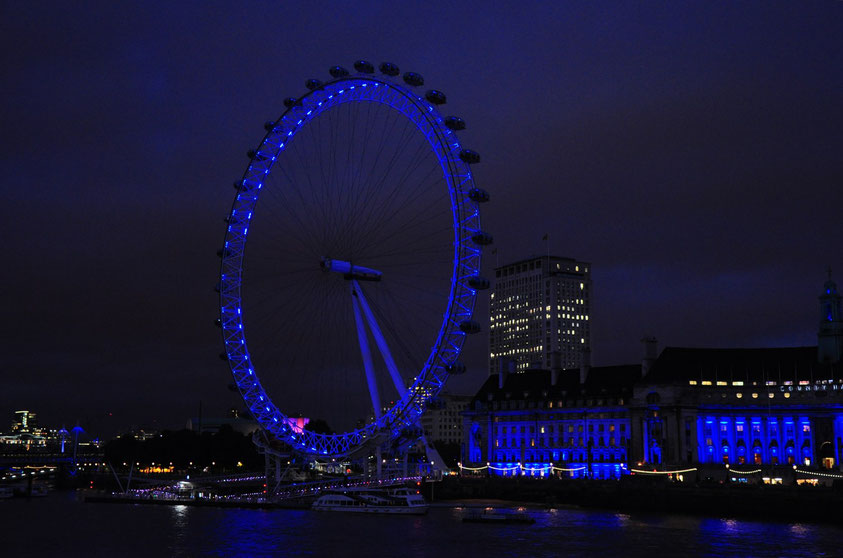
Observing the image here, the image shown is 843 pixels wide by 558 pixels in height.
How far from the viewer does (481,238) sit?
79750 mm

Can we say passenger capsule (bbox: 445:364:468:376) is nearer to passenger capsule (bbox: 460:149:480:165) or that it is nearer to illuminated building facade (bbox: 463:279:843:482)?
passenger capsule (bbox: 460:149:480:165)

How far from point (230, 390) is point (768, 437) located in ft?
208

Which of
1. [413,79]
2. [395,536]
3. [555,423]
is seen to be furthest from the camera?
[555,423]

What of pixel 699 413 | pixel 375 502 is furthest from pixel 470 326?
pixel 699 413

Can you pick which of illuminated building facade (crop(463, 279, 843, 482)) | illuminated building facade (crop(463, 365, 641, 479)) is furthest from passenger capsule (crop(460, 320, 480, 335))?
illuminated building facade (crop(463, 365, 641, 479))

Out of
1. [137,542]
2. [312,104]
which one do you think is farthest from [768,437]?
[137,542]

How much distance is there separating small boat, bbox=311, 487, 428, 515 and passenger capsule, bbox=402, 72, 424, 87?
117 feet

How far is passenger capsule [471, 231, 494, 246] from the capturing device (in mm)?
79438

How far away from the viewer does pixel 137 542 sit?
67375 millimetres

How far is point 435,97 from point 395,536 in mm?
32504

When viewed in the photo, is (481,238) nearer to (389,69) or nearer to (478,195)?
(478,195)

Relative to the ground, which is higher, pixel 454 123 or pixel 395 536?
pixel 454 123

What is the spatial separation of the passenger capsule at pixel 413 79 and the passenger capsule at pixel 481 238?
1223 cm

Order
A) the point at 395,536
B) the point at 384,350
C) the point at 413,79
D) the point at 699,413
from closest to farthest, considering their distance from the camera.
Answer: the point at 395,536 → the point at 413,79 → the point at 384,350 → the point at 699,413
